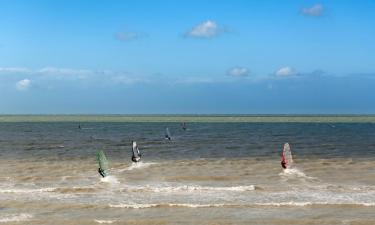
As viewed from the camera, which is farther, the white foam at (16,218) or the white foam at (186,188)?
the white foam at (186,188)

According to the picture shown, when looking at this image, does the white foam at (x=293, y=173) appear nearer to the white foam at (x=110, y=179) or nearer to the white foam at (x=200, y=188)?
the white foam at (x=200, y=188)

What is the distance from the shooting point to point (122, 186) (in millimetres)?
29406

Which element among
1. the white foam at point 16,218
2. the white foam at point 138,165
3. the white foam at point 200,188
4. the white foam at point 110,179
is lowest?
the white foam at point 16,218

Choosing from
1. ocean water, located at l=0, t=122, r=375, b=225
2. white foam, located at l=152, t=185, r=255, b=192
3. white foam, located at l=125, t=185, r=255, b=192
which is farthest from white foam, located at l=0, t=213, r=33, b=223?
white foam, located at l=152, t=185, r=255, b=192

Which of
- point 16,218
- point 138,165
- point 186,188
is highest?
point 138,165

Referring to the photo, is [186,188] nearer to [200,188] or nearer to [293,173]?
[200,188]

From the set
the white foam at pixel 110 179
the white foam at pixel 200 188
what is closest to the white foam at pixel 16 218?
the white foam at pixel 200 188

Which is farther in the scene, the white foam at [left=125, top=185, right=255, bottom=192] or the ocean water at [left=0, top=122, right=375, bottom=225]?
the white foam at [left=125, top=185, right=255, bottom=192]

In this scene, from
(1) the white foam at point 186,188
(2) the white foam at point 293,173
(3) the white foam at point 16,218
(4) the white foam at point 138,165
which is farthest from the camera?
(4) the white foam at point 138,165

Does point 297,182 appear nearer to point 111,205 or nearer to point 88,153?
point 111,205

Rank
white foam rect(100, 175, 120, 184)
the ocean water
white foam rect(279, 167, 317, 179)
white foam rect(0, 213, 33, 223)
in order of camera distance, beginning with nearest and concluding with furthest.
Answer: white foam rect(0, 213, 33, 223), the ocean water, white foam rect(100, 175, 120, 184), white foam rect(279, 167, 317, 179)

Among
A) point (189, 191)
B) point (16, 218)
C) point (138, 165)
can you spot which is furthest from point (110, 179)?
point (16, 218)

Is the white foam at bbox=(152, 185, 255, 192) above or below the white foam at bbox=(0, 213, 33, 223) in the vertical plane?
above

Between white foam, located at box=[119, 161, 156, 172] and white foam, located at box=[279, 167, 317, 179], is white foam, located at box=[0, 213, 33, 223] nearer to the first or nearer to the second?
white foam, located at box=[119, 161, 156, 172]
